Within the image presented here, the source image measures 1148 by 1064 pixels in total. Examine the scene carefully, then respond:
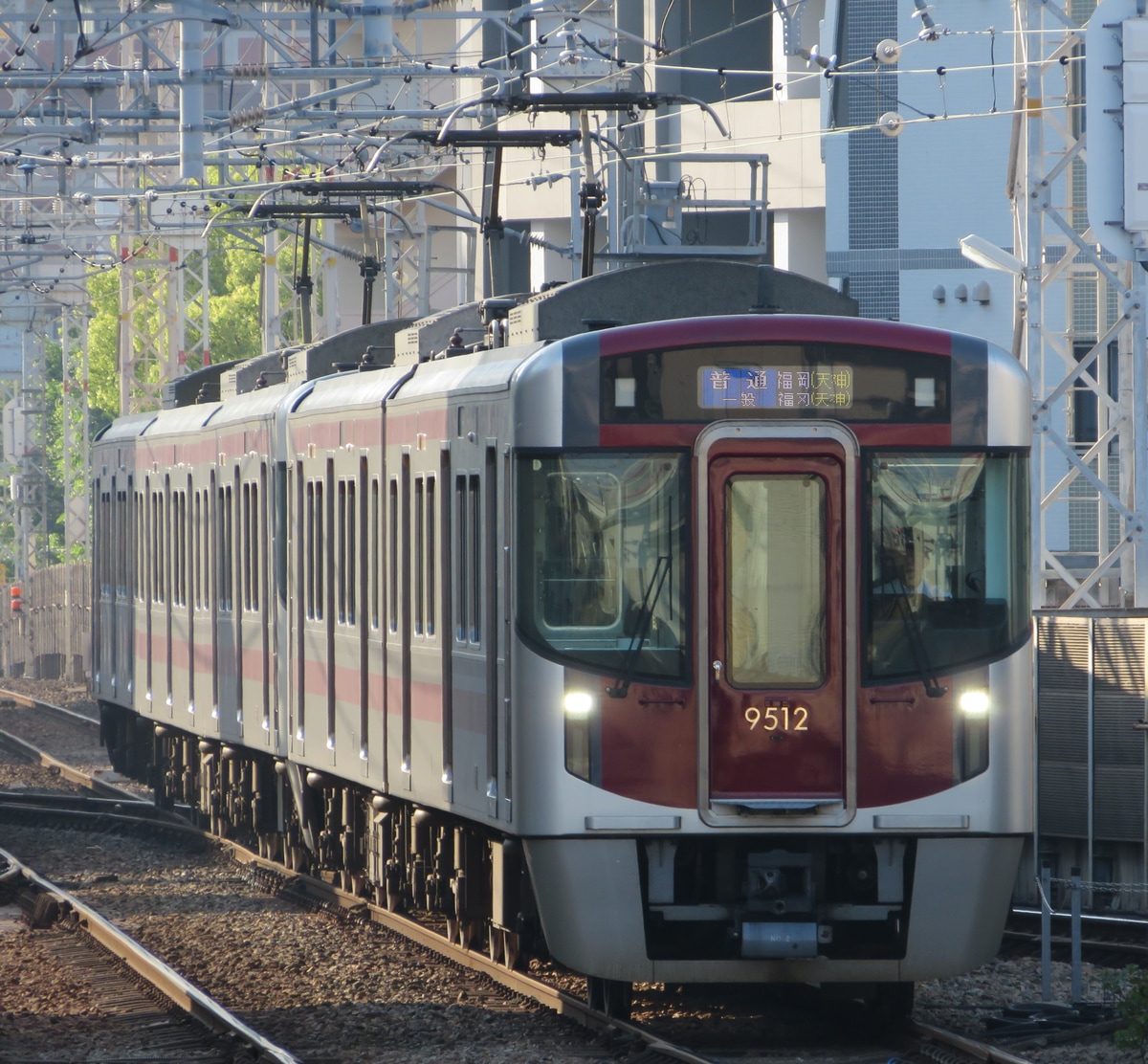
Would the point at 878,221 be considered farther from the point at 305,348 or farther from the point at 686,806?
the point at 686,806

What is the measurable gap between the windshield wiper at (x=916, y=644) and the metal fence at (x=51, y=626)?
29.6 m

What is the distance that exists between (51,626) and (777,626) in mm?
34631

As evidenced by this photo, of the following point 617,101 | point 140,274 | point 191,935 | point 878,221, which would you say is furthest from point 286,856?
point 140,274

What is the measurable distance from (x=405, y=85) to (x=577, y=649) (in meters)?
15.8

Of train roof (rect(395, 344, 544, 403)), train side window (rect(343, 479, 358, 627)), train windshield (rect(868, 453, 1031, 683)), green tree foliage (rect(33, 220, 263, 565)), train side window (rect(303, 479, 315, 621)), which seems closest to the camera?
train windshield (rect(868, 453, 1031, 683))

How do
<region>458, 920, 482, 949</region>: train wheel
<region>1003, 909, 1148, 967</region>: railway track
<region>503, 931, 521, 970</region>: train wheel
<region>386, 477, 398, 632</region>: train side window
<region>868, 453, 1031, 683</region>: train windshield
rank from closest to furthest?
<region>868, 453, 1031, 683</region>: train windshield, <region>503, 931, 521, 970</region>: train wheel, <region>1003, 909, 1148, 967</region>: railway track, <region>386, 477, 398, 632</region>: train side window, <region>458, 920, 482, 949</region>: train wheel

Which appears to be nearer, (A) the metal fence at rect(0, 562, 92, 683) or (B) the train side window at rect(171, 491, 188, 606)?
(B) the train side window at rect(171, 491, 188, 606)

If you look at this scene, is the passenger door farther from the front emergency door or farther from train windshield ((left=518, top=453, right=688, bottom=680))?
train windshield ((left=518, top=453, right=688, bottom=680))

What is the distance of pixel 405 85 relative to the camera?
23797mm

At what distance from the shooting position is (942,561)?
8.87 metres

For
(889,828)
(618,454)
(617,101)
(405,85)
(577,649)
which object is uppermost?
(405,85)

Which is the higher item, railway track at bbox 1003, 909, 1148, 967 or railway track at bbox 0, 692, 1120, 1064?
railway track at bbox 0, 692, 1120, 1064

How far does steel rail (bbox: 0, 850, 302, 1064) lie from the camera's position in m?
9.23

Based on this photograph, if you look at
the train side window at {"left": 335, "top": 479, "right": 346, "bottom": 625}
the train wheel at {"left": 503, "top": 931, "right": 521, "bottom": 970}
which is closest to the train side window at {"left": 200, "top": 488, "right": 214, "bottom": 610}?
the train side window at {"left": 335, "top": 479, "right": 346, "bottom": 625}
